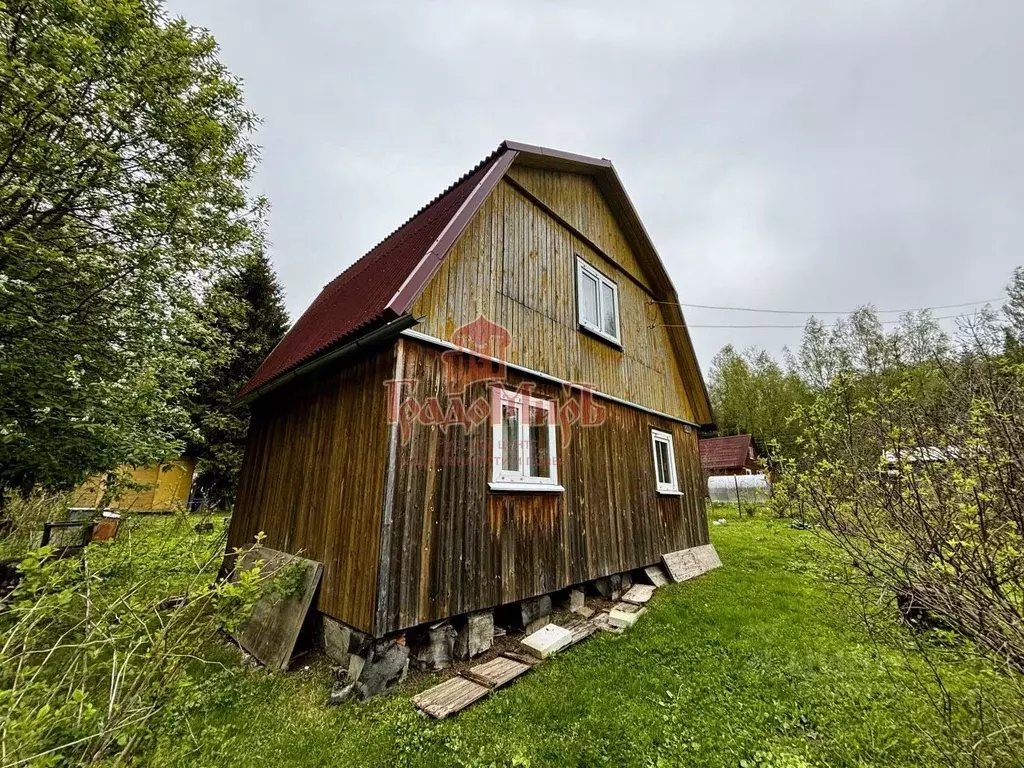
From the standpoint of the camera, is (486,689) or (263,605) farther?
(263,605)

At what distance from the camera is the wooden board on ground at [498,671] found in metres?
3.87

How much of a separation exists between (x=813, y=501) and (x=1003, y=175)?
1433 centimetres

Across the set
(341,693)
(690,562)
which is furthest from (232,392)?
(690,562)

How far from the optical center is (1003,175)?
1048 centimetres

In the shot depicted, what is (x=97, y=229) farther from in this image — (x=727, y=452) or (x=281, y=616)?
(x=727, y=452)

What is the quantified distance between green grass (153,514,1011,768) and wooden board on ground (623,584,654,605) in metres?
1.39

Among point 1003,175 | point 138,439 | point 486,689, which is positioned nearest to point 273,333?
point 138,439

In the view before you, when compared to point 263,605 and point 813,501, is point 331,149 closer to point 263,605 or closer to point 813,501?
point 263,605

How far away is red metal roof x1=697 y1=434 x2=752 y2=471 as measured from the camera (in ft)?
85.7

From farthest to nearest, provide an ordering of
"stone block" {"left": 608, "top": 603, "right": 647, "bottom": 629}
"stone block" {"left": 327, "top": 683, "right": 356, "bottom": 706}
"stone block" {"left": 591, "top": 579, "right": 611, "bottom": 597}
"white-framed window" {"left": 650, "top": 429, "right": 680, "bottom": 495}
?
"white-framed window" {"left": 650, "top": 429, "right": 680, "bottom": 495}
"stone block" {"left": 591, "top": 579, "right": 611, "bottom": 597}
"stone block" {"left": 608, "top": 603, "right": 647, "bottom": 629}
"stone block" {"left": 327, "top": 683, "right": 356, "bottom": 706}

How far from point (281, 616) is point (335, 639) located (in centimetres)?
80

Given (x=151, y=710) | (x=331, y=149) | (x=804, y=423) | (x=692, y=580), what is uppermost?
(x=331, y=149)

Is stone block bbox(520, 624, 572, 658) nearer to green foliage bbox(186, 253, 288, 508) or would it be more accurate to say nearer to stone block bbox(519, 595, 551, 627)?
stone block bbox(519, 595, 551, 627)

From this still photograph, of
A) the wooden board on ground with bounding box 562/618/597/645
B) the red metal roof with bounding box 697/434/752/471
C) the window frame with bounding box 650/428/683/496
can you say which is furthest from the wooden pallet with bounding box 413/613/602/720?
the red metal roof with bounding box 697/434/752/471
